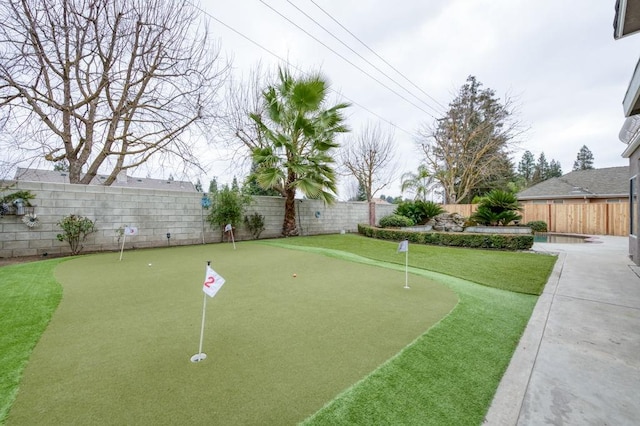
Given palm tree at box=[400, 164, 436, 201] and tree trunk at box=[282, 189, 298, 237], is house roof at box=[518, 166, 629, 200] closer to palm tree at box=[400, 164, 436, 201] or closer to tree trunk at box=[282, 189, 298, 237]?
palm tree at box=[400, 164, 436, 201]

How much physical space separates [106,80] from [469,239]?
11234mm

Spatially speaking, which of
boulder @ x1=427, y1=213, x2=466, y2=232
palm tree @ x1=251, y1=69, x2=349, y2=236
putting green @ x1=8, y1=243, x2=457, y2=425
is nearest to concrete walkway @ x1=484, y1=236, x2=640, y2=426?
putting green @ x1=8, y1=243, x2=457, y2=425

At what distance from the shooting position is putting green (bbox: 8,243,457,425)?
4.70 feet

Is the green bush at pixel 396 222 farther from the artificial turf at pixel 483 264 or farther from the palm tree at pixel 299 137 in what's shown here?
the palm tree at pixel 299 137

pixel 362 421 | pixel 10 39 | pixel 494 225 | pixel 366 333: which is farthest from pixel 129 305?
pixel 494 225

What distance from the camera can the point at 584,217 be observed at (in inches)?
512

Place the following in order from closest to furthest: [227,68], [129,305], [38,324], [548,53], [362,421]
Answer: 1. [362,421]
2. [38,324]
3. [129,305]
4. [227,68]
5. [548,53]

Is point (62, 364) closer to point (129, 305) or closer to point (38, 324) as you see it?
point (38, 324)

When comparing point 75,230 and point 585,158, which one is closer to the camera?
point 75,230

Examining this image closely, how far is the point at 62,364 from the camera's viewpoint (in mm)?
1804

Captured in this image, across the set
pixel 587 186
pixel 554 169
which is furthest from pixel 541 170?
pixel 587 186

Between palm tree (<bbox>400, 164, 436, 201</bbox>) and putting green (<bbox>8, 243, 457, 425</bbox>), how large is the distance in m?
14.6

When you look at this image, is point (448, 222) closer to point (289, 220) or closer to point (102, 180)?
point (289, 220)

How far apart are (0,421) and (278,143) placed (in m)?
8.86
